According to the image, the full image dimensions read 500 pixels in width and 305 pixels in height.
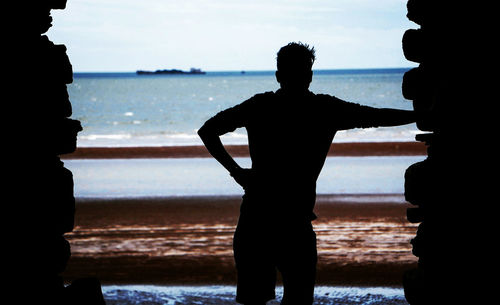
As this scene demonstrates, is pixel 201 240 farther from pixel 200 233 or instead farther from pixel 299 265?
pixel 299 265

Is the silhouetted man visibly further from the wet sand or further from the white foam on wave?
the wet sand

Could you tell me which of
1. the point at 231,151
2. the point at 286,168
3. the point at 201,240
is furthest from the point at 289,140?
the point at 231,151

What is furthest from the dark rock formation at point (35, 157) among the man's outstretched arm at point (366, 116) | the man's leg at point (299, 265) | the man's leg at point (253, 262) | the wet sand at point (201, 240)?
the wet sand at point (201, 240)

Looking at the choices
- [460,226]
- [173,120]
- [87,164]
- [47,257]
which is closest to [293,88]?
[460,226]

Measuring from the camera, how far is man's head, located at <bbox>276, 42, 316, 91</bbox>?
302 cm

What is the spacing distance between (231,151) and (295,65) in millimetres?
19087

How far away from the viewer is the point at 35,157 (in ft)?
11.4

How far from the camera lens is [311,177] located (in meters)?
3.04

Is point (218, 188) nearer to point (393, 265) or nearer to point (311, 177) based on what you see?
point (393, 265)

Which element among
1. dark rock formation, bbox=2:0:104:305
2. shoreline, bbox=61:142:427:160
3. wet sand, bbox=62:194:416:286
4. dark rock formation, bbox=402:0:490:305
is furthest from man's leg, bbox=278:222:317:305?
shoreline, bbox=61:142:427:160

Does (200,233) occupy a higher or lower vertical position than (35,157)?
lower

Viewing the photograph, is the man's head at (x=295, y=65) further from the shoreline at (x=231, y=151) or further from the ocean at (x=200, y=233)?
the shoreline at (x=231, y=151)

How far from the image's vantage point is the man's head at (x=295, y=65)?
302 cm

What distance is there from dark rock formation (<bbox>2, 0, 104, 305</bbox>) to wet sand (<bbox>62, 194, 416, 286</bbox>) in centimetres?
305
